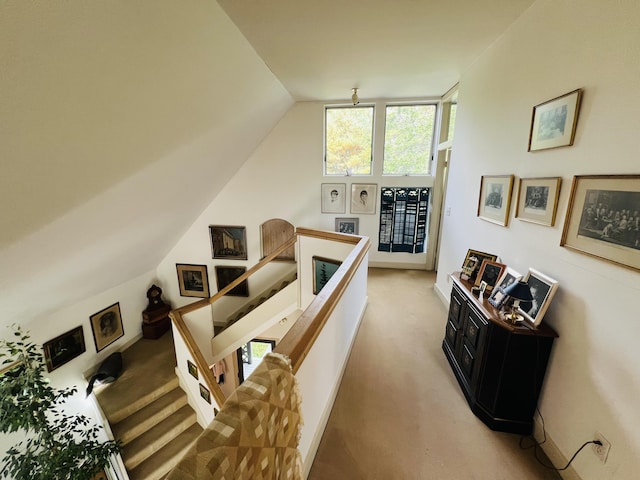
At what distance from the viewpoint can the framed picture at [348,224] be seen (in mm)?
4824

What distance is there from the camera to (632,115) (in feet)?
3.65

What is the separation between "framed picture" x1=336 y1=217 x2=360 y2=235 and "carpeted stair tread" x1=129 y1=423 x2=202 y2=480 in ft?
13.2

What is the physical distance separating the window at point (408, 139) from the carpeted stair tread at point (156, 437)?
206 inches

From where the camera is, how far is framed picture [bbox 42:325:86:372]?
11.9 feet

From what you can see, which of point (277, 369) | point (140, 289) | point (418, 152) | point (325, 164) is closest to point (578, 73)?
point (277, 369)

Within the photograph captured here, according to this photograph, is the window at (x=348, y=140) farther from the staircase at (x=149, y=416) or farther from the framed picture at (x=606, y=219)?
the staircase at (x=149, y=416)

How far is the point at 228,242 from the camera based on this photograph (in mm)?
5328

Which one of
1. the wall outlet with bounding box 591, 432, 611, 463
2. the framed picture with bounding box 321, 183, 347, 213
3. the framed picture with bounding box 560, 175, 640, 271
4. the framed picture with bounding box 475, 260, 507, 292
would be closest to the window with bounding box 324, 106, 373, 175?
the framed picture with bounding box 321, 183, 347, 213

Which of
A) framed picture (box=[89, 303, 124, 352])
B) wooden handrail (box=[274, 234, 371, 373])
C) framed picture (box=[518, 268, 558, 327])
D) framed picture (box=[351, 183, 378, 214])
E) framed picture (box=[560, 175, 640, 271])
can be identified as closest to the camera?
wooden handrail (box=[274, 234, 371, 373])

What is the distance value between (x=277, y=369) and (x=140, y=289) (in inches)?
225

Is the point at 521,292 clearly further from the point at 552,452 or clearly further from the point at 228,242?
the point at 228,242

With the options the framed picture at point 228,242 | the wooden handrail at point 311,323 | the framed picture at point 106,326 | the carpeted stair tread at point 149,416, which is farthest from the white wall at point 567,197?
the framed picture at point 106,326

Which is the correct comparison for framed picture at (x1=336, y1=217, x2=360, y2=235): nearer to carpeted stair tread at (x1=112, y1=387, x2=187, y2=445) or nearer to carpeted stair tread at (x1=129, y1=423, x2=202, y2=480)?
carpeted stair tread at (x1=112, y1=387, x2=187, y2=445)

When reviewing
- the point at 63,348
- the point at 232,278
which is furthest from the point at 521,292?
the point at 63,348
